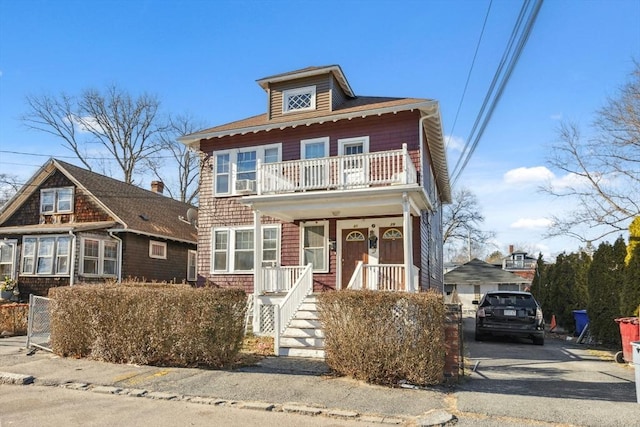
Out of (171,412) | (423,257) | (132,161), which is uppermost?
(132,161)

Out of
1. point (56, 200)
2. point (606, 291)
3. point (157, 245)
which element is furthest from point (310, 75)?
point (56, 200)

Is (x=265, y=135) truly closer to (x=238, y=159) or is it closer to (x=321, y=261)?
(x=238, y=159)

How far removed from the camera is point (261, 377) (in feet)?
24.9

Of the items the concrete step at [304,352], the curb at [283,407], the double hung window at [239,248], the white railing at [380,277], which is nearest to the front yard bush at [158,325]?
the curb at [283,407]

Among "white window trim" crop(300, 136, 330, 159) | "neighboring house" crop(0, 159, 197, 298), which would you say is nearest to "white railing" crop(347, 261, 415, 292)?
"white window trim" crop(300, 136, 330, 159)

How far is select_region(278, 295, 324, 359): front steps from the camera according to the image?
380 inches

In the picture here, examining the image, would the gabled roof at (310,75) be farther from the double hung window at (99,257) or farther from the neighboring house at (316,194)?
the double hung window at (99,257)

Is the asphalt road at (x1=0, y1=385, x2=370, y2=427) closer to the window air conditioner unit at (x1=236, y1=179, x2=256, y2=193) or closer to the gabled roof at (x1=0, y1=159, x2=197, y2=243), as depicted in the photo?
the window air conditioner unit at (x1=236, y1=179, x2=256, y2=193)

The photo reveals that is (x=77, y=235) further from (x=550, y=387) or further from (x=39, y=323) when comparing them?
(x=550, y=387)

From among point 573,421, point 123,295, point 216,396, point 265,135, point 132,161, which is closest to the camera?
point 573,421

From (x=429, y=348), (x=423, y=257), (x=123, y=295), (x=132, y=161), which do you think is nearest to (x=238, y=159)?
(x=423, y=257)

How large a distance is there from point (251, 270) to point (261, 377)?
744 centimetres

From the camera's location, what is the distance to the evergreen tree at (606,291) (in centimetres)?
1202

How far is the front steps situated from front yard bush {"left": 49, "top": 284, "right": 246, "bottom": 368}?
1592 mm
